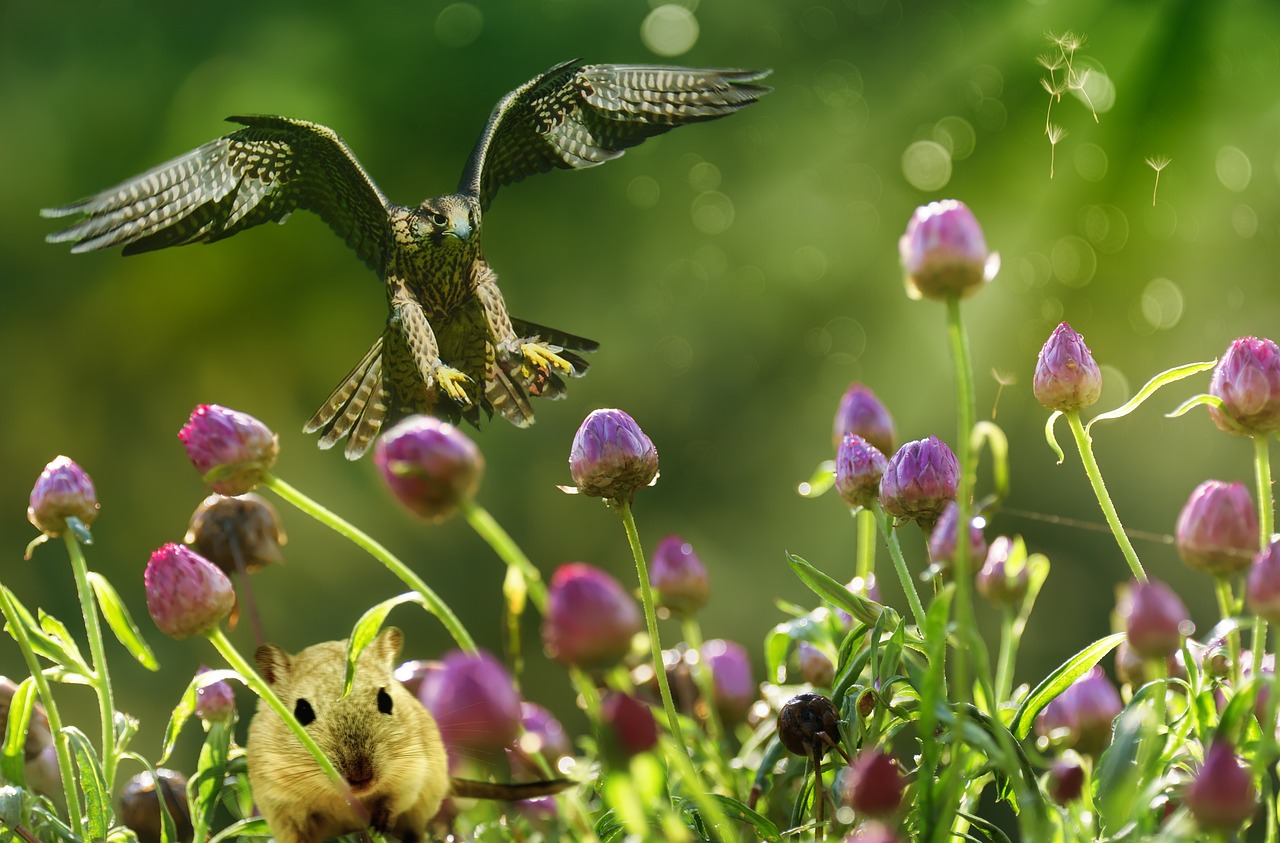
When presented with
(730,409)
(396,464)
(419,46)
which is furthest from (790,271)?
(396,464)

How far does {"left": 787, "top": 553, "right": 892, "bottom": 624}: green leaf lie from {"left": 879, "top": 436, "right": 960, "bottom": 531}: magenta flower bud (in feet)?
0.10

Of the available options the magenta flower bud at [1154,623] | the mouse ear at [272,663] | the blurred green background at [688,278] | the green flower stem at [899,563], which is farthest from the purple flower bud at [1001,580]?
the blurred green background at [688,278]

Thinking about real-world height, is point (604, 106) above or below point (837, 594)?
above

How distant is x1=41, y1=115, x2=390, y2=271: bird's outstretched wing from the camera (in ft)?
1.54

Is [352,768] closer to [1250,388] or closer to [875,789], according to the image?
[875,789]

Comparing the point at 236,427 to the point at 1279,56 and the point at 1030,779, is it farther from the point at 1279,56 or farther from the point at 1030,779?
the point at 1279,56

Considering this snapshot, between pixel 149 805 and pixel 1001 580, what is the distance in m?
0.32

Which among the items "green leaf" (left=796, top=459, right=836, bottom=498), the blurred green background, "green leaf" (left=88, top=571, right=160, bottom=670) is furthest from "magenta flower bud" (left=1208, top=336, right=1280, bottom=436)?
the blurred green background

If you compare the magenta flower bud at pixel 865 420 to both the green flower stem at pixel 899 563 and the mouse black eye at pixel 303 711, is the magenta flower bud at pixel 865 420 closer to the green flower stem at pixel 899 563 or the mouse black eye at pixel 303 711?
the green flower stem at pixel 899 563

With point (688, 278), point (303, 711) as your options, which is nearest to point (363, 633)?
point (303, 711)

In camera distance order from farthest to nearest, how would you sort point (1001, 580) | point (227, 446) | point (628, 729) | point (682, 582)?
1. point (682, 582)
2. point (1001, 580)
3. point (227, 446)
4. point (628, 729)

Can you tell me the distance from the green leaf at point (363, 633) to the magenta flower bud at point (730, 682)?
269mm

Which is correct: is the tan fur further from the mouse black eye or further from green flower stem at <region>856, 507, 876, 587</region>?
green flower stem at <region>856, 507, 876, 587</region>

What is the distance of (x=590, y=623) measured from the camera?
260mm
